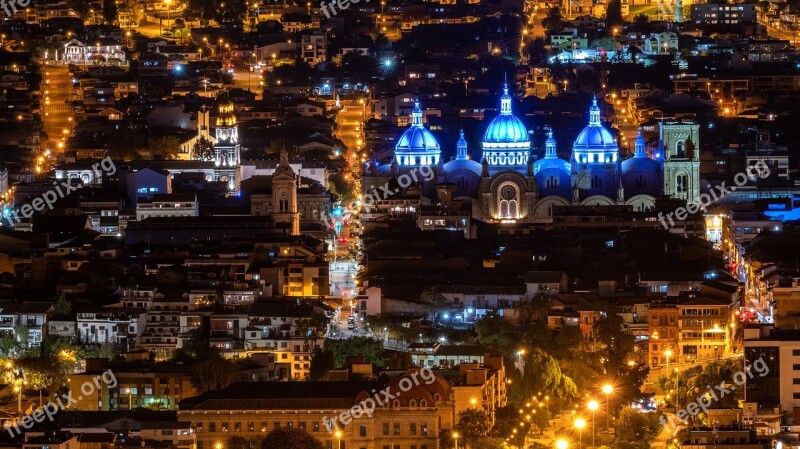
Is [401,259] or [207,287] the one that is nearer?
[207,287]

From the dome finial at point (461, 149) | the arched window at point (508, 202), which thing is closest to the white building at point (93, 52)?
the dome finial at point (461, 149)

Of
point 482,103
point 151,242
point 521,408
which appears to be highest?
point 482,103

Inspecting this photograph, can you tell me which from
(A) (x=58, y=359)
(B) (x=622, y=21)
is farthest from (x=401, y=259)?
(B) (x=622, y=21)

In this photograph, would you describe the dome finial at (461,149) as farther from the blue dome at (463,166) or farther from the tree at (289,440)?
the tree at (289,440)

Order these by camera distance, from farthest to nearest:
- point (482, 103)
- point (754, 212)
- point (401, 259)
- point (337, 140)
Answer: point (482, 103) → point (337, 140) → point (754, 212) → point (401, 259)

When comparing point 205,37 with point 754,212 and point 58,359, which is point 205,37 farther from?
point 58,359

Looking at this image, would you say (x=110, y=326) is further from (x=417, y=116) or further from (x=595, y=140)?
(x=417, y=116)
